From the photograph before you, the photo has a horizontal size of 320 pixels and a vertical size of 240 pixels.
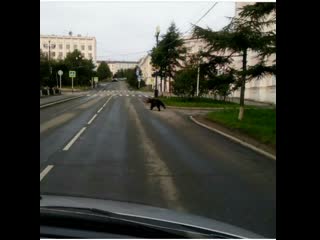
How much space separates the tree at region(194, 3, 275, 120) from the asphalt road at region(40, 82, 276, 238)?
14.9 ft

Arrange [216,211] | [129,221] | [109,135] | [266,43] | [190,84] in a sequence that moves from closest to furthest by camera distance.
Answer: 1. [129,221]
2. [216,211]
3. [109,135]
4. [266,43]
5. [190,84]

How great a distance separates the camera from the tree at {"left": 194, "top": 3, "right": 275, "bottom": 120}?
63.6 ft

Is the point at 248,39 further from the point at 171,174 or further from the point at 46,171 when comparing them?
the point at 46,171

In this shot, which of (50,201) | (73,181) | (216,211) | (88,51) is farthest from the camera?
(88,51)

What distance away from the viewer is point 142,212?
10.5 feet

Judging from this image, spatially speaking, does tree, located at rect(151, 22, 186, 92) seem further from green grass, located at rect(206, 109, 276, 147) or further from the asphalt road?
the asphalt road

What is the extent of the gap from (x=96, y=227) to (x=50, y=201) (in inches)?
29.3

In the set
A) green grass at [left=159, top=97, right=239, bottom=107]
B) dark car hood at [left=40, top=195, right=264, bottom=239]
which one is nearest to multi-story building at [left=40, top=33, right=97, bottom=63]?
green grass at [left=159, top=97, right=239, bottom=107]

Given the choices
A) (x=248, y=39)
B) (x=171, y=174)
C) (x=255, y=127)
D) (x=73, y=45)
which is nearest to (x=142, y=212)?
(x=171, y=174)

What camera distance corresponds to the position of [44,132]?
17.3 meters

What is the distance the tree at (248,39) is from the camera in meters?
19.4

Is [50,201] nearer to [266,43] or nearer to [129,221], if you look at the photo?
[129,221]
